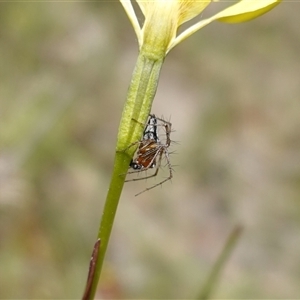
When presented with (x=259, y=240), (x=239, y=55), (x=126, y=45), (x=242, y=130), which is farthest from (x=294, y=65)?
(x=259, y=240)

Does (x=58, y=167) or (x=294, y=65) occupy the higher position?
(x=294, y=65)

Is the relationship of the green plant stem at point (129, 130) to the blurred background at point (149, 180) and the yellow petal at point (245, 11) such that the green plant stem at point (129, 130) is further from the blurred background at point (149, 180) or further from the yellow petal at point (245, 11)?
the blurred background at point (149, 180)

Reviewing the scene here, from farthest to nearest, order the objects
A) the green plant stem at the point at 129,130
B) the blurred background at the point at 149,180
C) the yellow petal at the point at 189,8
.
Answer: the blurred background at the point at 149,180 → the yellow petal at the point at 189,8 → the green plant stem at the point at 129,130

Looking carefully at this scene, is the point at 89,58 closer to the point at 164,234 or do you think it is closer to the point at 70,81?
the point at 70,81

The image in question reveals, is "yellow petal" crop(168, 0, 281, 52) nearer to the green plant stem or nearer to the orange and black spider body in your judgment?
the green plant stem

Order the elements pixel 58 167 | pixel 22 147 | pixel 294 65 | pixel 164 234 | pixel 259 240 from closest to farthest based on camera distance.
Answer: pixel 22 147 < pixel 58 167 < pixel 164 234 < pixel 259 240 < pixel 294 65

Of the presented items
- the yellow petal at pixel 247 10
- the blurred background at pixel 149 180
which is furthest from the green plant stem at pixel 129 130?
the blurred background at pixel 149 180

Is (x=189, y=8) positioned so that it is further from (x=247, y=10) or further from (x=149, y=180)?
(x=149, y=180)

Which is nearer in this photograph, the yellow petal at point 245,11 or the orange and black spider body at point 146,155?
the yellow petal at point 245,11
